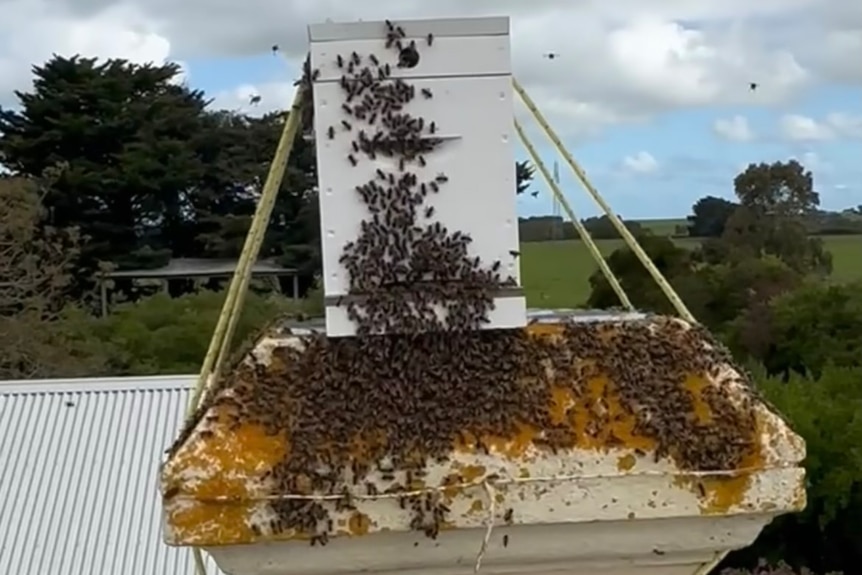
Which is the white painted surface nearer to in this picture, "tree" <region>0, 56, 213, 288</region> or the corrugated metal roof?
the corrugated metal roof

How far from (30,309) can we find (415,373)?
67.9 ft

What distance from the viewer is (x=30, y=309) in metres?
20.8

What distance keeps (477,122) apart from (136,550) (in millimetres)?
8844

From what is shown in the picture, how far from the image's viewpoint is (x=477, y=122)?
4.33 ft

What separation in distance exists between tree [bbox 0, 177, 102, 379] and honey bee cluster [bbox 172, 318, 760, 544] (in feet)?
64.5

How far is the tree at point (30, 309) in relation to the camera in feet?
65.9

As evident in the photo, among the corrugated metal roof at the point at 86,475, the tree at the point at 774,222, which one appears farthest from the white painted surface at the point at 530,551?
the tree at the point at 774,222

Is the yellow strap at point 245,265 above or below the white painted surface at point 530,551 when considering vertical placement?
above

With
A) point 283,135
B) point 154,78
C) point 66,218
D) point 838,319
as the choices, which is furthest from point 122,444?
point 154,78

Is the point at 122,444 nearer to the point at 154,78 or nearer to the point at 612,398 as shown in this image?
the point at 612,398

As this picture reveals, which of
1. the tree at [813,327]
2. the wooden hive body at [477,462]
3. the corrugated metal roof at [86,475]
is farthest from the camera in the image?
the tree at [813,327]

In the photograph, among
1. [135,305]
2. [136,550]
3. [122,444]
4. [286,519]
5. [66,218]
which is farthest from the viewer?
[66,218]

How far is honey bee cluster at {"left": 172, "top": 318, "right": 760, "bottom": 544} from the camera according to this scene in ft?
4.07

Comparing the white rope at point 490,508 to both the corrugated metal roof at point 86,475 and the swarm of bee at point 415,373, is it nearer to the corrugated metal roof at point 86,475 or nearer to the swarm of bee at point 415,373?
the swarm of bee at point 415,373
